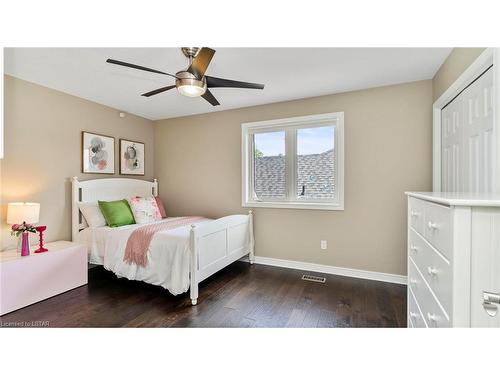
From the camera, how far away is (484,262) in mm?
738

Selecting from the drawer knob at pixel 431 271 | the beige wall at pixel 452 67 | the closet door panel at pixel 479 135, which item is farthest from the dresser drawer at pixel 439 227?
the beige wall at pixel 452 67

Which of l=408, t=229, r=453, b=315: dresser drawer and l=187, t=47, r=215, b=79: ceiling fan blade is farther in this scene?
l=187, t=47, r=215, b=79: ceiling fan blade

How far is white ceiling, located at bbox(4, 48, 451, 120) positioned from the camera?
2.00 metres

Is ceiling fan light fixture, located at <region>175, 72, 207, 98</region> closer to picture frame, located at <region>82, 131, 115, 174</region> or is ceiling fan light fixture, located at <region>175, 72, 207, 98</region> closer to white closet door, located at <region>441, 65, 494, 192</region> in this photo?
white closet door, located at <region>441, 65, 494, 192</region>

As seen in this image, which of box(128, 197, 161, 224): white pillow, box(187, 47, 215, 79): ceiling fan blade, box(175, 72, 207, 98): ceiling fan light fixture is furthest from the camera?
box(128, 197, 161, 224): white pillow

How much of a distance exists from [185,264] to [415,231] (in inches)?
76.3

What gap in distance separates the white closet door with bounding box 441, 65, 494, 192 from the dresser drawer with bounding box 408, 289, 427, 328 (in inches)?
34.4

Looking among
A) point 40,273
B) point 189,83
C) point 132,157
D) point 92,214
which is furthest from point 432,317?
point 132,157

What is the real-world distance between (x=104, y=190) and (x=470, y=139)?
13.8 ft

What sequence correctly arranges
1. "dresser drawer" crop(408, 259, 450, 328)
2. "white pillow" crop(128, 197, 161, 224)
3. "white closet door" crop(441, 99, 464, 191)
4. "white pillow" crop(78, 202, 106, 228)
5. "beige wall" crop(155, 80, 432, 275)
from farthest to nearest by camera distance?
1. "white pillow" crop(128, 197, 161, 224)
2. "white pillow" crop(78, 202, 106, 228)
3. "beige wall" crop(155, 80, 432, 275)
4. "white closet door" crop(441, 99, 464, 191)
5. "dresser drawer" crop(408, 259, 450, 328)

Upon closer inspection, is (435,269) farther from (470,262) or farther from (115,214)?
(115,214)

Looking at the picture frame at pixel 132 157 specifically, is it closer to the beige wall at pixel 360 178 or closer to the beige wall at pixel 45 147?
the beige wall at pixel 45 147

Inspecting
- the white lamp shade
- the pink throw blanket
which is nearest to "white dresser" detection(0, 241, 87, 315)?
the white lamp shade

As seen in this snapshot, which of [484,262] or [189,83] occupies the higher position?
[189,83]
